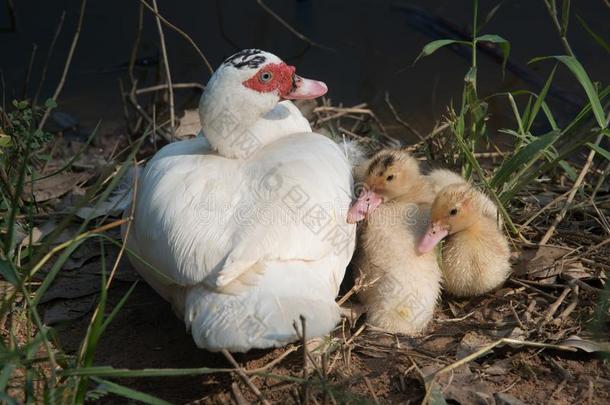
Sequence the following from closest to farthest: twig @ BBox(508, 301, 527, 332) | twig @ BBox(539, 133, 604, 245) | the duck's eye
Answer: twig @ BBox(508, 301, 527, 332) → the duck's eye → twig @ BBox(539, 133, 604, 245)

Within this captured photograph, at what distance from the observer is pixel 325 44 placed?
730 cm

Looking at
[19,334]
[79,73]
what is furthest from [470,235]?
[79,73]

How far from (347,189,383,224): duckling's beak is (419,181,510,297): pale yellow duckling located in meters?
0.24

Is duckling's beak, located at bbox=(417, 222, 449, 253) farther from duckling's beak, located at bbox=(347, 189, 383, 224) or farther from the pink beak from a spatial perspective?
the pink beak

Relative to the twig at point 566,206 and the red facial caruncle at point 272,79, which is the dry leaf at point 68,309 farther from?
the twig at point 566,206

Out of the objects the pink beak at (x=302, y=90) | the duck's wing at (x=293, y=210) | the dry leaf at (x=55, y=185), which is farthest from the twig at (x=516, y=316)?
the dry leaf at (x=55, y=185)

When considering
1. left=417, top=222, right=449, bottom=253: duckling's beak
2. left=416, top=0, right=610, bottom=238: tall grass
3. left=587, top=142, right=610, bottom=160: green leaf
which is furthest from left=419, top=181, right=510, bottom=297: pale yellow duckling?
left=587, top=142, right=610, bottom=160: green leaf

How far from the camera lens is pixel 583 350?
3.03 m

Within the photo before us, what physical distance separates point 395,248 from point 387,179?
12.1 inches

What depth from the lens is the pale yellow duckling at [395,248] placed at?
10.7 feet

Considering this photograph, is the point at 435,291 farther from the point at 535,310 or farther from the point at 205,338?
the point at 205,338

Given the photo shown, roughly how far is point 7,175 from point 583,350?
8.15ft

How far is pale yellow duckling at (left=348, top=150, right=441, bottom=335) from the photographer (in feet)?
10.7

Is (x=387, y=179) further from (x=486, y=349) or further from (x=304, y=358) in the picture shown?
(x=304, y=358)
